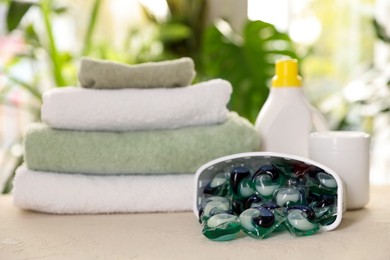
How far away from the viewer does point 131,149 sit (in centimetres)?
70

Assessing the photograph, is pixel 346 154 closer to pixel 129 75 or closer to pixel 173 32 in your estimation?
pixel 129 75

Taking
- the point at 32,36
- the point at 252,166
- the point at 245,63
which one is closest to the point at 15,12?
the point at 32,36

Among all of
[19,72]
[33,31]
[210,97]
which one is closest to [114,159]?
[210,97]

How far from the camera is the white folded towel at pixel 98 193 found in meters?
0.70

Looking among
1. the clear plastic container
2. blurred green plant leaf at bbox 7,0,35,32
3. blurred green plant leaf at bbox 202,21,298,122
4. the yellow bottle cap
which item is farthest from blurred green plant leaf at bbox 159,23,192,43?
the clear plastic container

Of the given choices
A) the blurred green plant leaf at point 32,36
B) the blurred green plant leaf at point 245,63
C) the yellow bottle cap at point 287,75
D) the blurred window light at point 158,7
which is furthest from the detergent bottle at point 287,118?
the blurred window light at point 158,7

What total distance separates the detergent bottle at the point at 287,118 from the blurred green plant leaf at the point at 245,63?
2.00 feet

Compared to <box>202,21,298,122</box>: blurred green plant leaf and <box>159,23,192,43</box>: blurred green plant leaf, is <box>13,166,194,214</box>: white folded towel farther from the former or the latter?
<box>159,23,192,43</box>: blurred green plant leaf

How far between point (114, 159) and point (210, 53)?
0.76 m

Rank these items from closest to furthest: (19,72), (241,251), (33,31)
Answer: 1. (241,251)
2. (33,31)
3. (19,72)

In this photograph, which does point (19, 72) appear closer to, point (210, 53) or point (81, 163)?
point (210, 53)

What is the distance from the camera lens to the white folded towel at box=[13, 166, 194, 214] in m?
0.70

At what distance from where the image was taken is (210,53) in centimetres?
141

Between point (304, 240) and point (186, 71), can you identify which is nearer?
point (304, 240)
